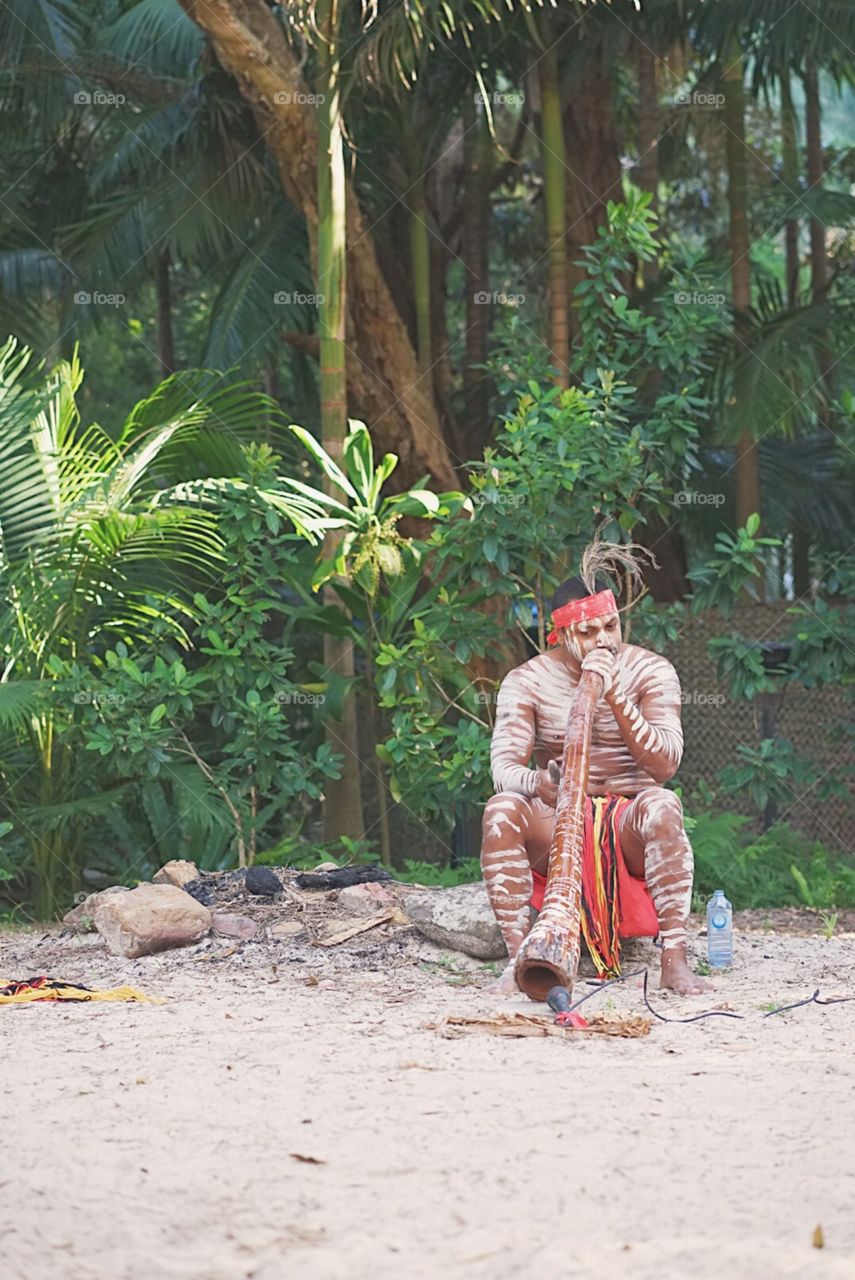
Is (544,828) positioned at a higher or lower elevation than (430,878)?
higher

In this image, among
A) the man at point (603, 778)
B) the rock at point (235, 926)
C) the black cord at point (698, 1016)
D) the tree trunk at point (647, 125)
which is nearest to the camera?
the black cord at point (698, 1016)

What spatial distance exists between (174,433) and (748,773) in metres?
2.99

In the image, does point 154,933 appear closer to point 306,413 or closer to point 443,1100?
point 443,1100

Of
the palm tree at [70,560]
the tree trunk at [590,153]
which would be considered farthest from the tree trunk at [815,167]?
the palm tree at [70,560]

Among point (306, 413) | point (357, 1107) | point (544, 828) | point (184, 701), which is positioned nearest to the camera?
point (357, 1107)

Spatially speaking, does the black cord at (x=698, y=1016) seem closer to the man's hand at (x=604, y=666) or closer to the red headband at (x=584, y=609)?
the man's hand at (x=604, y=666)

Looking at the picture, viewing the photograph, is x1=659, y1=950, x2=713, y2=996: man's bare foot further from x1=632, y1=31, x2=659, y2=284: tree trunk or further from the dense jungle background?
x1=632, y1=31, x2=659, y2=284: tree trunk

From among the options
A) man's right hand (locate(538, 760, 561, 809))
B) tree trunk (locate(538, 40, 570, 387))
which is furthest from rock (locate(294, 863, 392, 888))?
tree trunk (locate(538, 40, 570, 387))

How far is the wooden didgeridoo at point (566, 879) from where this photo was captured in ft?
13.9

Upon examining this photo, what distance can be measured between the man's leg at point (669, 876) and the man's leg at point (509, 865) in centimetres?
35

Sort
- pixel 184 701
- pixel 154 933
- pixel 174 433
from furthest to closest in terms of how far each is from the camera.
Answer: pixel 174 433, pixel 184 701, pixel 154 933

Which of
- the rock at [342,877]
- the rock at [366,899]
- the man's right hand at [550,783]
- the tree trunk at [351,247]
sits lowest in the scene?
the rock at [366,899]

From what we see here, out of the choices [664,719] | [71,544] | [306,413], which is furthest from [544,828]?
[306,413]

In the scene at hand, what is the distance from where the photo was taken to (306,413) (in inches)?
474
